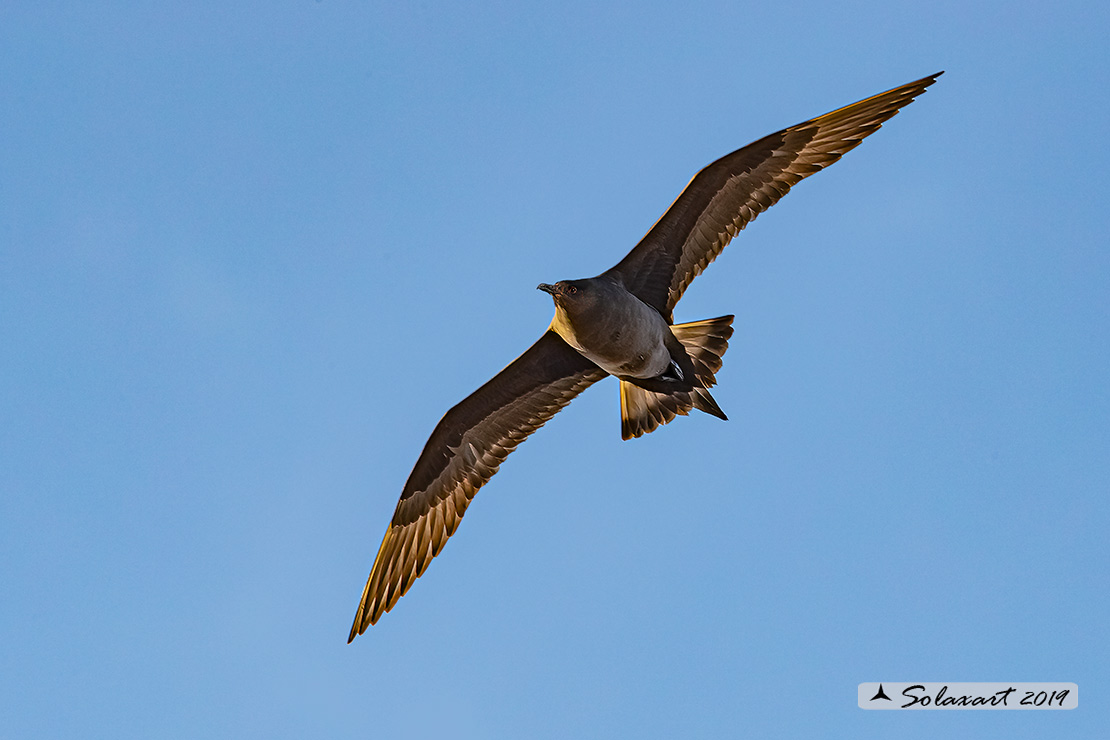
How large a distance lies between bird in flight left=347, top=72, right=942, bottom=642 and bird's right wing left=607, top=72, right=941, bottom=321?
0.01 metres

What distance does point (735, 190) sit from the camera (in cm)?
902

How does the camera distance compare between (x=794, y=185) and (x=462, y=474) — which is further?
(x=462, y=474)

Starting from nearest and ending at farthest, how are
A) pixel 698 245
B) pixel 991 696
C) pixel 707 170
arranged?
pixel 991 696, pixel 707 170, pixel 698 245

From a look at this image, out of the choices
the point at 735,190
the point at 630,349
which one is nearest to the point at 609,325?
the point at 630,349

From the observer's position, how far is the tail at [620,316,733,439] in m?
9.47

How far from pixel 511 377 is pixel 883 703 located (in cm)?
522

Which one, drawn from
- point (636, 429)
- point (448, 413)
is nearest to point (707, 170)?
point (636, 429)

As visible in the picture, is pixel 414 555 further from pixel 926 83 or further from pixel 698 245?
pixel 926 83

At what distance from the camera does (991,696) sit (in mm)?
8164

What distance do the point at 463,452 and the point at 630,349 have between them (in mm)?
2696

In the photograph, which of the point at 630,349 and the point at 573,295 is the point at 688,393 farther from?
the point at 573,295

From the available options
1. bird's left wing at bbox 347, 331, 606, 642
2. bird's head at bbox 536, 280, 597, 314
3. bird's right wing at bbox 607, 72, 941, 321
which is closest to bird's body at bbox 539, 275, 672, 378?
bird's head at bbox 536, 280, 597, 314

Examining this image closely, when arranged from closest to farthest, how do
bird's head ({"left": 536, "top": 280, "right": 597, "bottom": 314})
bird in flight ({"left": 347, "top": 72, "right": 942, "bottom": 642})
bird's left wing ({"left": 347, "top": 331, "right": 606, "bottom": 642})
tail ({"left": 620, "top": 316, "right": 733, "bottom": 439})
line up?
bird's head ({"left": 536, "top": 280, "right": 597, "bottom": 314})
bird in flight ({"left": 347, "top": 72, "right": 942, "bottom": 642})
tail ({"left": 620, "top": 316, "right": 733, "bottom": 439})
bird's left wing ({"left": 347, "top": 331, "right": 606, "bottom": 642})

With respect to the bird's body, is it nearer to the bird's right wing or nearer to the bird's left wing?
the bird's right wing
